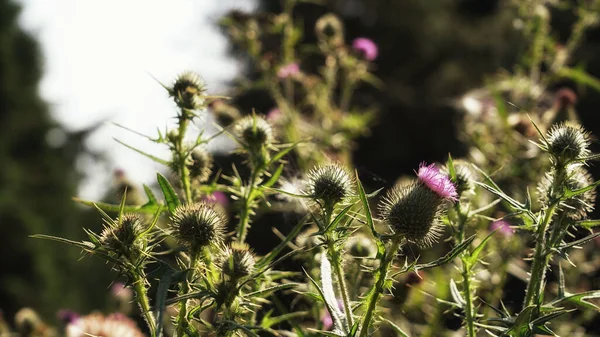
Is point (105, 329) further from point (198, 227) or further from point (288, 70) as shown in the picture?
point (288, 70)

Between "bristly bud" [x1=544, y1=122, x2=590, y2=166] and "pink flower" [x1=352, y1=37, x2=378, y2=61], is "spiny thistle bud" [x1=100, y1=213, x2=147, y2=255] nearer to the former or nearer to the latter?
"bristly bud" [x1=544, y1=122, x2=590, y2=166]

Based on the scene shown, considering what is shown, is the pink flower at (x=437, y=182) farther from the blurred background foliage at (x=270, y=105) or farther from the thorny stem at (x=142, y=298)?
the blurred background foliage at (x=270, y=105)

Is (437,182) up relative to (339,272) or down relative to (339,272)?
up

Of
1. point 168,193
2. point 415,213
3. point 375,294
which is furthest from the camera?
point 168,193

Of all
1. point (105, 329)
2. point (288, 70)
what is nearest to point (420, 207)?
point (105, 329)

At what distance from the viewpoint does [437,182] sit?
1512mm

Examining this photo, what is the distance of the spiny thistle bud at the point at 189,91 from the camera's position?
1.80 metres

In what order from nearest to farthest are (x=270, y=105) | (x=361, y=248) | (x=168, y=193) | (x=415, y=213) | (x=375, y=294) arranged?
(x=375, y=294), (x=415, y=213), (x=168, y=193), (x=361, y=248), (x=270, y=105)

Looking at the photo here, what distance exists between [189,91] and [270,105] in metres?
6.83

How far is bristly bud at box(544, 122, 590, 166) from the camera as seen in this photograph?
1438 millimetres

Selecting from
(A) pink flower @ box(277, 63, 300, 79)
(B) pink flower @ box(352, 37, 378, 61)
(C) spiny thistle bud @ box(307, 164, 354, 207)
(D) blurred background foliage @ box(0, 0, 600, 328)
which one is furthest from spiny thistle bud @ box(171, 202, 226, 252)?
(D) blurred background foliage @ box(0, 0, 600, 328)

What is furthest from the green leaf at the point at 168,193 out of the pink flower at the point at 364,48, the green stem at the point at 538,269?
the pink flower at the point at 364,48

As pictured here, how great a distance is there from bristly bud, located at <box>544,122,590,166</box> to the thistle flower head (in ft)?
0.85

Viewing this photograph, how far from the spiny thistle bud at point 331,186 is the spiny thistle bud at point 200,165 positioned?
1.49 feet
